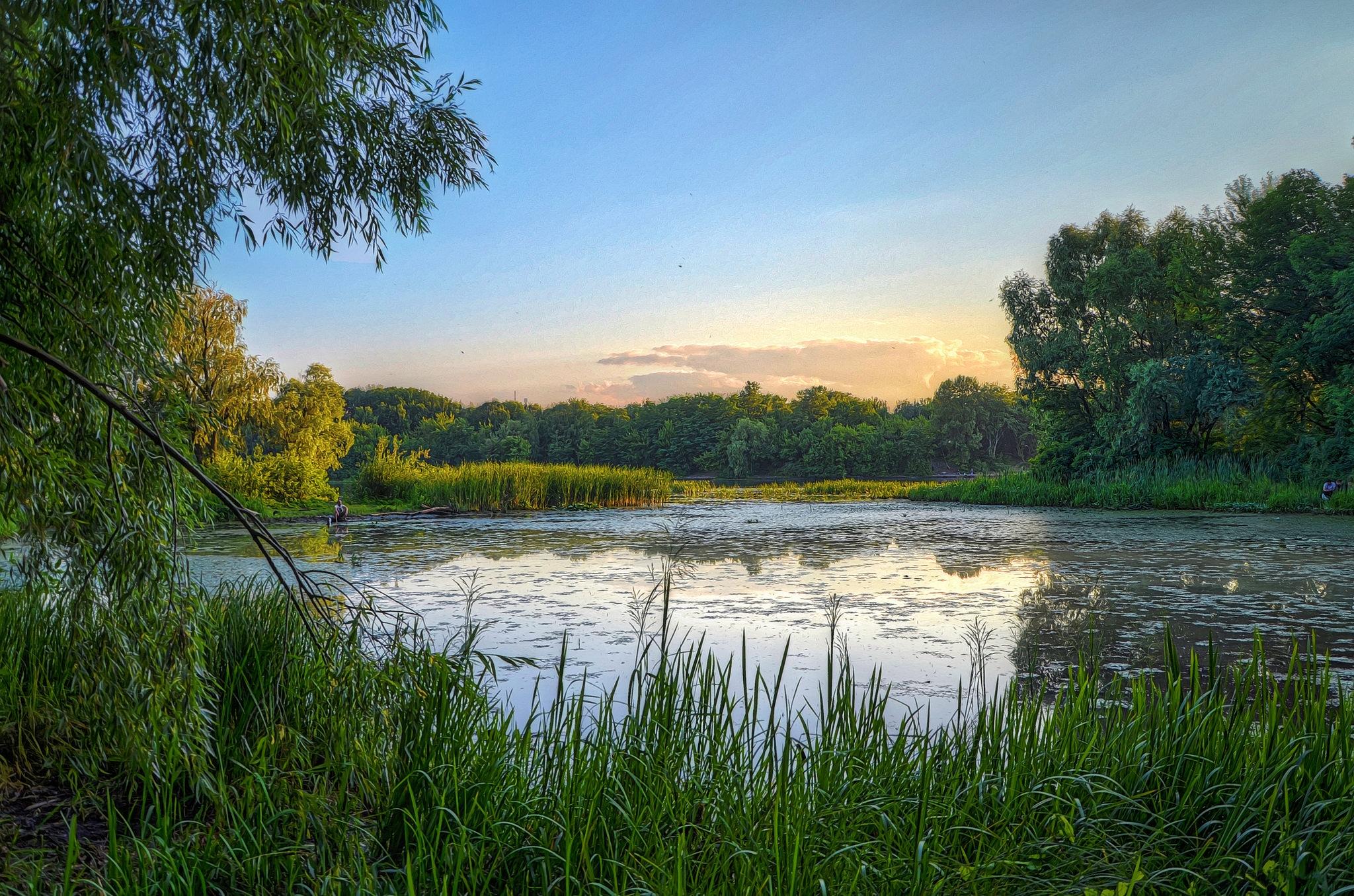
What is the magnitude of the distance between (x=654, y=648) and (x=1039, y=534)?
34.3ft

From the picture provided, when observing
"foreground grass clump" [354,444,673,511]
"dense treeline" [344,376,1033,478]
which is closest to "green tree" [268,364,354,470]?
"foreground grass clump" [354,444,673,511]

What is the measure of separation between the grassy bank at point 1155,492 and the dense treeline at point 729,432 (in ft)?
83.2

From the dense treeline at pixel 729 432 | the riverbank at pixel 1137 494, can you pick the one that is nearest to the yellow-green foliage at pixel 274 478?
the riverbank at pixel 1137 494

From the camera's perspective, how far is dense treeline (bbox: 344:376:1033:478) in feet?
174

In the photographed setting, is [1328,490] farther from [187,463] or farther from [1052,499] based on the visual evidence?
[187,463]

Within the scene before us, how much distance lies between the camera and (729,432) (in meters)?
61.1

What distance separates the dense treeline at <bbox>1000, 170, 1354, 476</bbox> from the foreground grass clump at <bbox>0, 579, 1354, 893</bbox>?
20534mm

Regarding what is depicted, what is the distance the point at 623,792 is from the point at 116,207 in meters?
2.67

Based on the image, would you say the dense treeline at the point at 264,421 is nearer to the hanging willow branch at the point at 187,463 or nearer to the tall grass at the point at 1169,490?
the hanging willow branch at the point at 187,463

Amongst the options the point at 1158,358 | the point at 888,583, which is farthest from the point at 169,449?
the point at 1158,358

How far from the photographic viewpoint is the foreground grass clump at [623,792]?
204 cm

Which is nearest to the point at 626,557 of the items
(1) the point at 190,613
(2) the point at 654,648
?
(2) the point at 654,648

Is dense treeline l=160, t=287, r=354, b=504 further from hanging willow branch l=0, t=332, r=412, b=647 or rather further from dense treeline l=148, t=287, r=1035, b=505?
dense treeline l=148, t=287, r=1035, b=505

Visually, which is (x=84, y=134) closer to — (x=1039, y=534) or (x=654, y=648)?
(x=654, y=648)
